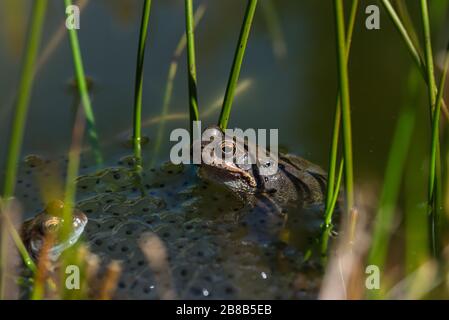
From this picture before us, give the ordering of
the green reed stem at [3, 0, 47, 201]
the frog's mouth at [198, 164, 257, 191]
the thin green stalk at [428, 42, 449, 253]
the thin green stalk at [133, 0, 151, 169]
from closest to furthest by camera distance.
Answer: the green reed stem at [3, 0, 47, 201]
the thin green stalk at [428, 42, 449, 253]
the thin green stalk at [133, 0, 151, 169]
the frog's mouth at [198, 164, 257, 191]

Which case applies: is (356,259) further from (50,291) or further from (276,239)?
(50,291)

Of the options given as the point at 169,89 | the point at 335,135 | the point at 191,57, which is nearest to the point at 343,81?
the point at 335,135

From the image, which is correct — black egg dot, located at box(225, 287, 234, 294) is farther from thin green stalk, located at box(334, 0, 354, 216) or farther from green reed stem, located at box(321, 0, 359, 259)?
thin green stalk, located at box(334, 0, 354, 216)

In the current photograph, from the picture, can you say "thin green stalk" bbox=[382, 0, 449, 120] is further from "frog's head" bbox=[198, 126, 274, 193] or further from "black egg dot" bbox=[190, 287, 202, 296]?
"black egg dot" bbox=[190, 287, 202, 296]

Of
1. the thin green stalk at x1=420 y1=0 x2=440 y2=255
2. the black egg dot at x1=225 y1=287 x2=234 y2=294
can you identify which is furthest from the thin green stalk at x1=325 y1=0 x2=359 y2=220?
the black egg dot at x1=225 y1=287 x2=234 y2=294

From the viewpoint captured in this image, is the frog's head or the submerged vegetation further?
the frog's head

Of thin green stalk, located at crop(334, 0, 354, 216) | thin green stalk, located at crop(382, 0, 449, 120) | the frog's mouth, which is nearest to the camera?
thin green stalk, located at crop(334, 0, 354, 216)

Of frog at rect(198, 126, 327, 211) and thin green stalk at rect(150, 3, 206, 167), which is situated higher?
thin green stalk at rect(150, 3, 206, 167)

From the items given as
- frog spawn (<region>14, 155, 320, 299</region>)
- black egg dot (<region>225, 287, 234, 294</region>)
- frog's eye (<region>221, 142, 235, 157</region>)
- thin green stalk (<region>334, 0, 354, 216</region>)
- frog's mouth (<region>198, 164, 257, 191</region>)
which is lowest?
black egg dot (<region>225, 287, 234, 294</region>)
